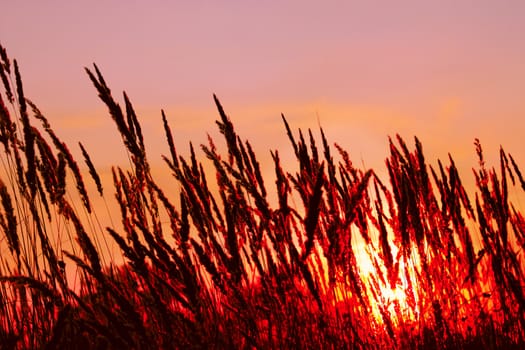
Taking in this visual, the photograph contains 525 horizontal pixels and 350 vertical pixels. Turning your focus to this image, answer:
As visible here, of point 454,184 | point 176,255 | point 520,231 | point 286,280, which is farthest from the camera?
point 520,231

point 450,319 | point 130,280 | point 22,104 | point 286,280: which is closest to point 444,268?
point 450,319

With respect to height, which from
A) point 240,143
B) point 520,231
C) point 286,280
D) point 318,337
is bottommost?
point 318,337

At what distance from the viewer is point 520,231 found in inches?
96.7

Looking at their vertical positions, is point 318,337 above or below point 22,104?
below

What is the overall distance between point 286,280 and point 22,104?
1.22 meters

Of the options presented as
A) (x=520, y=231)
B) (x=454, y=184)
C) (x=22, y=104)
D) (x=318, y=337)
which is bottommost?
(x=318, y=337)

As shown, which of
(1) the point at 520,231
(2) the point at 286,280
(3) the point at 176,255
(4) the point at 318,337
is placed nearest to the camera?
(3) the point at 176,255

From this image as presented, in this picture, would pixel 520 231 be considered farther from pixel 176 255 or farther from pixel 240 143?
pixel 176 255

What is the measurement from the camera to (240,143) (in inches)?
89.7

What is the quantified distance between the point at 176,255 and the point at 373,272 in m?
0.98

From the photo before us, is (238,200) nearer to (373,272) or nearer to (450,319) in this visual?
(373,272)

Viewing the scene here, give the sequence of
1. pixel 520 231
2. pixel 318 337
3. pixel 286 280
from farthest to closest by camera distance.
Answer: pixel 520 231 → pixel 318 337 → pixel 286 280

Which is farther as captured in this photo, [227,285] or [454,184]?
→ [454,184]

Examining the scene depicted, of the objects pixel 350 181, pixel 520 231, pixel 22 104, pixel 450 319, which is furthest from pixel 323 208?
pixel 22 104
